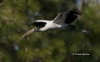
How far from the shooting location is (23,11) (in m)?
6.70

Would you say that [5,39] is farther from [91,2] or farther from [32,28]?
[91,2]

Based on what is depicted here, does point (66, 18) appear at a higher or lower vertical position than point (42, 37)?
higher

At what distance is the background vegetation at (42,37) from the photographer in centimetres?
656

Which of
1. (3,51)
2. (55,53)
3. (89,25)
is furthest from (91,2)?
(3,51)

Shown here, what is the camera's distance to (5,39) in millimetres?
6629

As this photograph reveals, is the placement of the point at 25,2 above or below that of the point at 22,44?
above

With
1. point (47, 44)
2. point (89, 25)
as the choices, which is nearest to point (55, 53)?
point (47, 44)

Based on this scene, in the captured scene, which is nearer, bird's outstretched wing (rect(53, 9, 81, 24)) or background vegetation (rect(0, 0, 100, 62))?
bird's outstretched wing (rect(53, 9, 81, 24))

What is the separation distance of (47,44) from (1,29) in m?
0.58

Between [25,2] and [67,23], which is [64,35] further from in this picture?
[25,2]

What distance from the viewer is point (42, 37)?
6656mm

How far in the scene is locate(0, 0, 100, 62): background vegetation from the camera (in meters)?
6.56

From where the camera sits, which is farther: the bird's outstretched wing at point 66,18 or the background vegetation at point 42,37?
the background vegetation at point 42,37

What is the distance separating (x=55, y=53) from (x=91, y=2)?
2.69 ft
